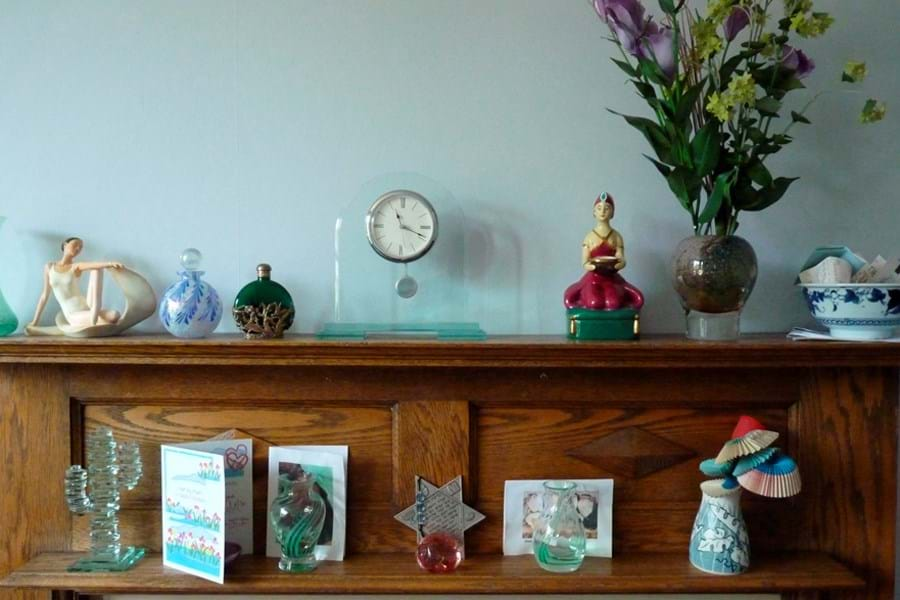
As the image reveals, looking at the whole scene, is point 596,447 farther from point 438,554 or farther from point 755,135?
point 755,135

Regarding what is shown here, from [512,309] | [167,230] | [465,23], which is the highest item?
[465,23]

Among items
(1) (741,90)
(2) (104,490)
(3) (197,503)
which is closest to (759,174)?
(1) (741,90)

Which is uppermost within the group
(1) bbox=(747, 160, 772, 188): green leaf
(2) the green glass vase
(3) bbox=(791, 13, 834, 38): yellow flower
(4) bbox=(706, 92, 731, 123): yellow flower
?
(3) bbox=(791, 13, 834, 38): yellow flower

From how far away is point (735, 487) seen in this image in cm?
123

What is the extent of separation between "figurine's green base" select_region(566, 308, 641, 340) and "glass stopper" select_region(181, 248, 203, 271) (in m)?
0.67

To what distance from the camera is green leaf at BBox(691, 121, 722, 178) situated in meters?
1.20

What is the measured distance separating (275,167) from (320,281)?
0.23 meters

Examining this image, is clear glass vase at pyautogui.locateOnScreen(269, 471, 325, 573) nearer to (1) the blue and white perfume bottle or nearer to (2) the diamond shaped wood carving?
(1) the blue and white perfume bottle

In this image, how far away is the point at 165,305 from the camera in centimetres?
125

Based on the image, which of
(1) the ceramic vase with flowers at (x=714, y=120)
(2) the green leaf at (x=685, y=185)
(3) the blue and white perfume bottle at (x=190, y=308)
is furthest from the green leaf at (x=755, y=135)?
(3) the blue and white perfume bottle at (x=190, y=308)

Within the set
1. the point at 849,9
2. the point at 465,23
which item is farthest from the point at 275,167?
the point at 849,9

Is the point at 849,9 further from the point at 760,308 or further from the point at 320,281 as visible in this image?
the point at 320,281

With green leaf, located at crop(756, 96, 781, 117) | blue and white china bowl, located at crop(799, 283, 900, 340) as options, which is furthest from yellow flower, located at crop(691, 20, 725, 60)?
blue and white china bowl, located at crop(799, 283, 900, 340)

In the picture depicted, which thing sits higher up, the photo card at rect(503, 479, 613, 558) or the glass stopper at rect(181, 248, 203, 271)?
the glass stopper at rect(181, 248, 203, 271)
